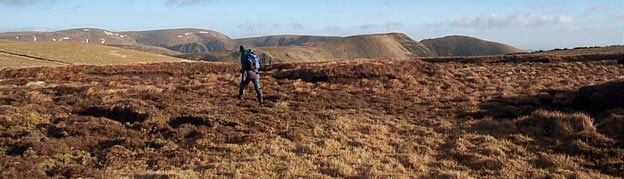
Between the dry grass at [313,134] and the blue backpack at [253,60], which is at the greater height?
the blue backpack at [253,60]

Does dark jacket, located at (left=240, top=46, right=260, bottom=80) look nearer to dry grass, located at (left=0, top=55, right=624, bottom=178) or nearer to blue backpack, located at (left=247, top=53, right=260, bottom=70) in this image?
blue backpack, located at (left=247, top=53, right=260, bottom=70)

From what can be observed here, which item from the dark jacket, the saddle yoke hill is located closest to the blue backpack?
the dark jacket

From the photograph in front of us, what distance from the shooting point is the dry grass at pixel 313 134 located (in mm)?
8203

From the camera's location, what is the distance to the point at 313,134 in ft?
37.2

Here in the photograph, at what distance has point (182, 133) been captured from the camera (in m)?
11.0

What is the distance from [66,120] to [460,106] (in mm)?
13602

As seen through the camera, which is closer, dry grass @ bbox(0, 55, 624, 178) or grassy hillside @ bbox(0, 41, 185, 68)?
dry grass @ bbox(0, 55, 624, 178)

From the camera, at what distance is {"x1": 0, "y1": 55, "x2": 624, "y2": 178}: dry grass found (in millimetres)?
8203

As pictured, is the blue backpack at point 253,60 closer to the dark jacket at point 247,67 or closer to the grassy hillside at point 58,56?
the dark jacket at point 247,67

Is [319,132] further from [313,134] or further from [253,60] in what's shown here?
[253,60]

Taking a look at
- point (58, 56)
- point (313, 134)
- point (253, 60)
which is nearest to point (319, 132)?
point (313, 134)

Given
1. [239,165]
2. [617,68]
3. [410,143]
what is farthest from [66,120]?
[617,68]

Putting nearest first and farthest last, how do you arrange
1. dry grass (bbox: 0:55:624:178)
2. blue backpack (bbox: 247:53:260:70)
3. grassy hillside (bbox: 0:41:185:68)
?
1. dry grass (bbox: 0:55:624:178)
2. blue backpack (bbox: 247:53:260:70)
3. grassy hillside (bbox: 0:41:185:68)

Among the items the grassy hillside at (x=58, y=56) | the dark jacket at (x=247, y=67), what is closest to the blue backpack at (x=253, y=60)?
the dark jacket at (x=247, y=67)
